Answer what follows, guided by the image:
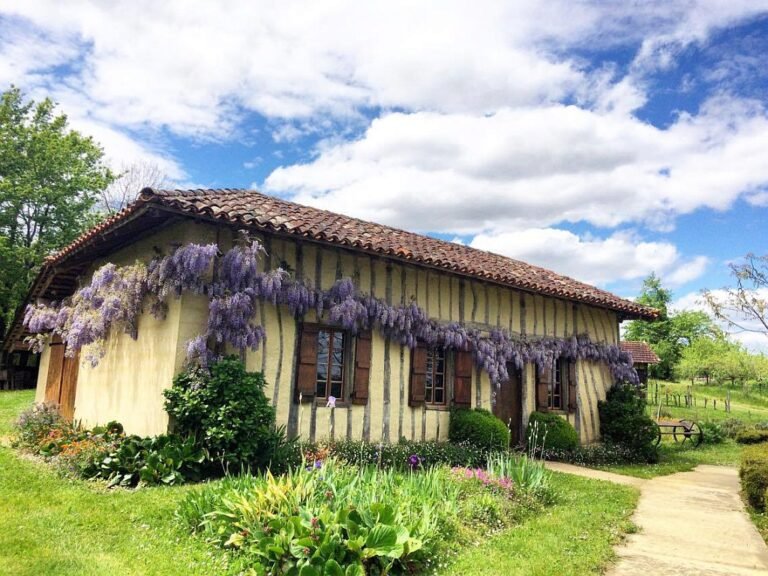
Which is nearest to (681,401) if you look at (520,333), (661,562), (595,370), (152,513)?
(595,370)

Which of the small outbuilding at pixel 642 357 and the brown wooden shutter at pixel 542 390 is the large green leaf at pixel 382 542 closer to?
the brown wooden shutter at pixel 542 390

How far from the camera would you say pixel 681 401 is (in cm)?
2966

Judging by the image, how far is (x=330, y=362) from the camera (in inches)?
335

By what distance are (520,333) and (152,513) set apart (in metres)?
7.95

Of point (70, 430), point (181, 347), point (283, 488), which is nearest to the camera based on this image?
point (283, 488)

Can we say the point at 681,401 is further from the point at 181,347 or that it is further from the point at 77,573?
the point at 77,573

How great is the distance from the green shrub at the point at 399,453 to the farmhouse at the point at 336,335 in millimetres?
379

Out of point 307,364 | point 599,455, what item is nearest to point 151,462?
point 307,364

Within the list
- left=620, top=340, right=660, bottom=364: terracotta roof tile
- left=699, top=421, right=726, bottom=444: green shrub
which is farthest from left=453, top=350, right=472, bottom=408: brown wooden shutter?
left=620, top=340, right=660, bottom=364: terracotta roof tile

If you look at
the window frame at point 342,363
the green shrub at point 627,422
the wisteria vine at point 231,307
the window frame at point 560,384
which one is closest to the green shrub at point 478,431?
the wisteria vine at point 231,307

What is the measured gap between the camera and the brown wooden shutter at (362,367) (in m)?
8.57

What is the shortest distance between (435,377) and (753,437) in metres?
9.37

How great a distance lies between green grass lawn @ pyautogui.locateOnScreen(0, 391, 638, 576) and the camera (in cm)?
409

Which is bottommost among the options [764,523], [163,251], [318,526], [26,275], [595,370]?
[764,523]
